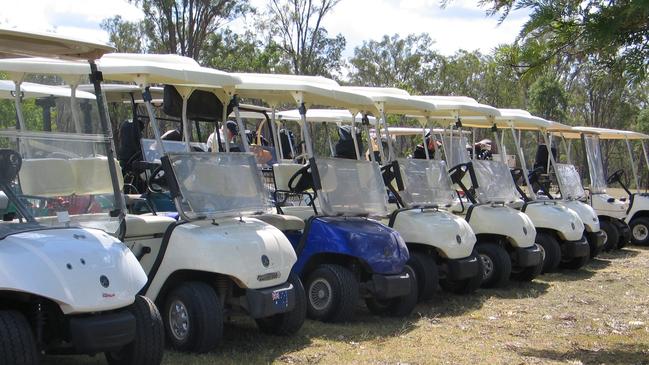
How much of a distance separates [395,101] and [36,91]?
13.1 feet

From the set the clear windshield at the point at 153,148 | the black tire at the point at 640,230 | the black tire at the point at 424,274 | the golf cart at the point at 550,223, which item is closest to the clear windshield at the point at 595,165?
the black tire at the point at 640,230

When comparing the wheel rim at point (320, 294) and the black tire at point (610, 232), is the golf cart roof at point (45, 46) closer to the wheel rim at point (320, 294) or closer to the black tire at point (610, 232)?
the wheel rim at point (320, 294)

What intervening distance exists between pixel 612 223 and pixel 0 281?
466 inches

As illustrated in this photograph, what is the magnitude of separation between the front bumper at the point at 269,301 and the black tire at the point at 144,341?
107 cm

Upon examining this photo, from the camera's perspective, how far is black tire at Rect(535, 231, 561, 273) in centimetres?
1082

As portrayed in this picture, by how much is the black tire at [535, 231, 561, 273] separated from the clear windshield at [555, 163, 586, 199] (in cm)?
181

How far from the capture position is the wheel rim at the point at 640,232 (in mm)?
14852

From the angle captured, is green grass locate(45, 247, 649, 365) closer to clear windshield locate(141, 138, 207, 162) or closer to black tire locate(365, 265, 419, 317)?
black tire locate(365, 265, 419, 317)

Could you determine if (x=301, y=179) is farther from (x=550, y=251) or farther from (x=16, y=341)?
(x=550, y=251)

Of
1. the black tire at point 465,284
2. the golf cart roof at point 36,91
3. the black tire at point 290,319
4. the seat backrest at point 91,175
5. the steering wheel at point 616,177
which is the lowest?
the black tire at point 465,284

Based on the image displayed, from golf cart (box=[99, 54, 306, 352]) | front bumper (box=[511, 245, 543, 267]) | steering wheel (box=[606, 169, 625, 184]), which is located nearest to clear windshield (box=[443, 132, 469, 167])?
front bumper (box=[511, 245, 543, 267])

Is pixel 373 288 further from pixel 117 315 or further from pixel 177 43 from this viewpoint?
pixel 177 43

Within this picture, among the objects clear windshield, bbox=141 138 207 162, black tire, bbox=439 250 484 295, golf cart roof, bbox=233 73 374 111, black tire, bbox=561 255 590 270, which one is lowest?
black tire, bbox=561 255 590 270

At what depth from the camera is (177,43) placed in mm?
27188
